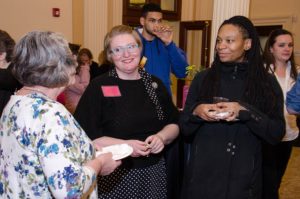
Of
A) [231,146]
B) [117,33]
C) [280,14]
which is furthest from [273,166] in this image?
[280,14]

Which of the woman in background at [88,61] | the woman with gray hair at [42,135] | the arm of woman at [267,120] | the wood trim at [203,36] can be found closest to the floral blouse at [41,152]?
the woman with gray hair at [42,135]

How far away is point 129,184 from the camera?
1820 millimetres

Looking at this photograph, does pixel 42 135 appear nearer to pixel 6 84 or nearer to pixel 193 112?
pixel 193 112

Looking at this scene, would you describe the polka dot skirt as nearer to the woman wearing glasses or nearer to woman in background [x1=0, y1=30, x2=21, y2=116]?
the woman wearing glasses

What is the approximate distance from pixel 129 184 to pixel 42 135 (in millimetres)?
819

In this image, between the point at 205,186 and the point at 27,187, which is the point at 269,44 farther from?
the point at 27,187

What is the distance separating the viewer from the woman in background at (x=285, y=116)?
2.66 metres

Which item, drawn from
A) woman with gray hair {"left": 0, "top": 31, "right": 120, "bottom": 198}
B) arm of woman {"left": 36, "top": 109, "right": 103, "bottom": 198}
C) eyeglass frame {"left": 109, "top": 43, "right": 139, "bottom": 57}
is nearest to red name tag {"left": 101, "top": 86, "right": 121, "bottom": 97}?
eyeglass frame {"left": 109, "top": 43, "right": 139, "bottom": 57}

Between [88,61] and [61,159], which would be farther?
[88,61]

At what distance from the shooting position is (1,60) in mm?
2293

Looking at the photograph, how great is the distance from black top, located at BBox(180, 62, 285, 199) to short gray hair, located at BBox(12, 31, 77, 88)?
795 mm

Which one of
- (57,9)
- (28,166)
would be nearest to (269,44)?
(28,166)

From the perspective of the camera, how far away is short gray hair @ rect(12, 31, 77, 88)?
3.90 ft

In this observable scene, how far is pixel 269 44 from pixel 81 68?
2.34m
